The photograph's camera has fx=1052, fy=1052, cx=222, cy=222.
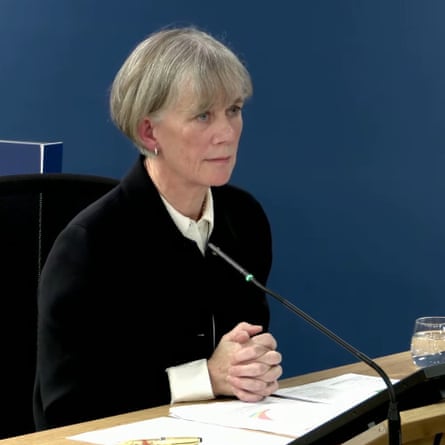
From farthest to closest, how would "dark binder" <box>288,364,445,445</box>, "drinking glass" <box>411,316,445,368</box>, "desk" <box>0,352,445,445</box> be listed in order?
"drinking glass" <box>411,316,445,368</box>
"desk" <box>0,352,445,445</box>
"dark binder" <box>288,364,445,445</box>

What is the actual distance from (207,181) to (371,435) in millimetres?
673

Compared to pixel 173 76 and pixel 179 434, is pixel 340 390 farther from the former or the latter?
pixel 173 76

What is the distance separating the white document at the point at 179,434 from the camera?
1.48 metres

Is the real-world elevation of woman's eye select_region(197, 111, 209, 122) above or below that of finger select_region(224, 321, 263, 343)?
above

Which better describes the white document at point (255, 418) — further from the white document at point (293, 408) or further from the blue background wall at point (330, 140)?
the blue background wall at point (330, 140)

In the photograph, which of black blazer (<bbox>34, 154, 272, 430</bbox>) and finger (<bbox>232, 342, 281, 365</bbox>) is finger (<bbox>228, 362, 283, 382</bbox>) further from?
black blazer (<bbox>34, 154, 272, 430</bbox>)

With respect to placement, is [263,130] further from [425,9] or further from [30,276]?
[30,276]

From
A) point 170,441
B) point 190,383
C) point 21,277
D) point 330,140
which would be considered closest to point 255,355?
point 190,383

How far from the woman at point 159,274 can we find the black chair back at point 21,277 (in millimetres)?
96

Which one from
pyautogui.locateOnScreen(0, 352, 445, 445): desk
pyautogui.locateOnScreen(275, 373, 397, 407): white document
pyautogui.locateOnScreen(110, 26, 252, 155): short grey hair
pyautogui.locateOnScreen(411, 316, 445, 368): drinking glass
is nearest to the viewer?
pyautogui.locateOnScreen(0, 352, 445, 445): desk

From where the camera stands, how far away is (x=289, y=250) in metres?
3.45

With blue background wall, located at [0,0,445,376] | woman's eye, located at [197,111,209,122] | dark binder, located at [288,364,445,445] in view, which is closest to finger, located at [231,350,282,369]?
woman's eye, located at [197,111,209,122]

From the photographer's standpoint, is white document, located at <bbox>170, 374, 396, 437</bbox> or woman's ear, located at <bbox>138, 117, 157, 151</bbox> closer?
white document, located at <bbox>170, 374, 396, 437</bbox>

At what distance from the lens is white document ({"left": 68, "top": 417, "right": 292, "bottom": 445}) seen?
148cm
